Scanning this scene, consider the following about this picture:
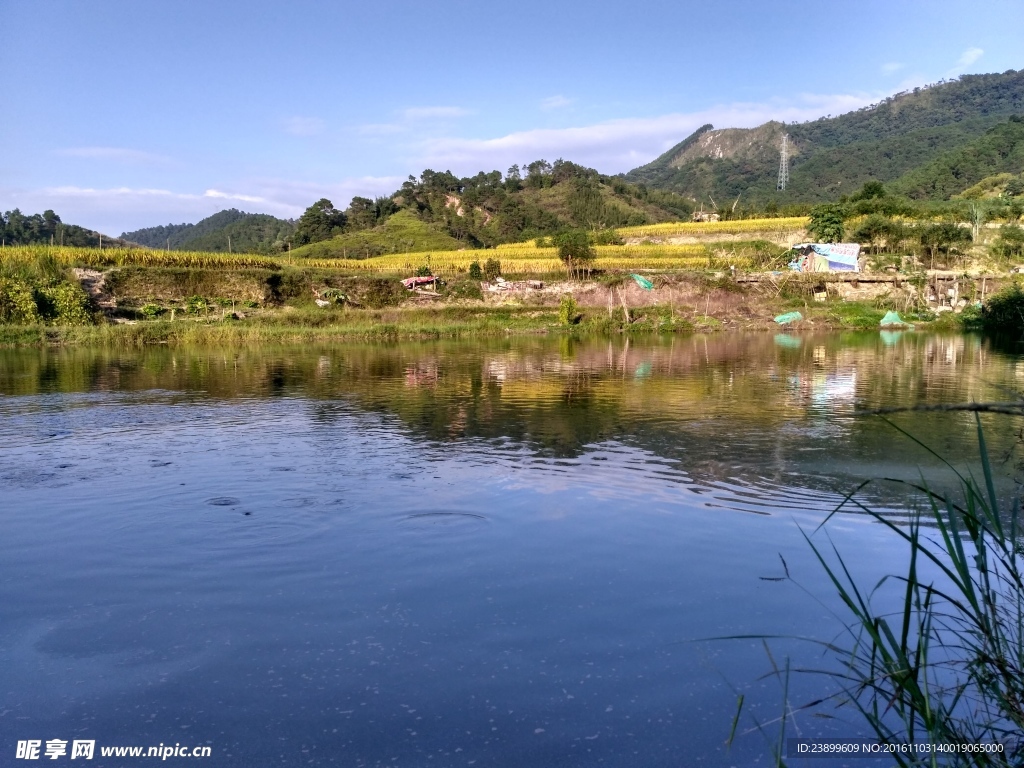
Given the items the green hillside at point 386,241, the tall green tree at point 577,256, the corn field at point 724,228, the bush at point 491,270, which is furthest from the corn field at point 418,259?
the green hillside at point 386,241

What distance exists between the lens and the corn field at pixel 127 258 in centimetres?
3456

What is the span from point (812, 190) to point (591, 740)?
116 m

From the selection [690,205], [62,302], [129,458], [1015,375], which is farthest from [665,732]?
[690,205]

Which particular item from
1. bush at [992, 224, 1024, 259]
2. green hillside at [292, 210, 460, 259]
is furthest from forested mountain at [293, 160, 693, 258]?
bush at [992, 224, 1024, 259]

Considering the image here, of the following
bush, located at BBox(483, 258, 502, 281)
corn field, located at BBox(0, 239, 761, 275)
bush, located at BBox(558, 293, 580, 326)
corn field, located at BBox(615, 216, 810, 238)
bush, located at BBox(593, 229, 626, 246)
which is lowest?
bush, located at BBox(558, 293, 580, 326)

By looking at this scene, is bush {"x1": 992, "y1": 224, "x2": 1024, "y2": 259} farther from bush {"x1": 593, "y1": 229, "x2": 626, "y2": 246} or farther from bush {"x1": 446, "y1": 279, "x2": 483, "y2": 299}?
bush {"x1": 446, "y1": 279, "x2": 483, "y2": 299}

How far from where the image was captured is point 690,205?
10569 centimetres

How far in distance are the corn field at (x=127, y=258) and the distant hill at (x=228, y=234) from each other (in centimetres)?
2896

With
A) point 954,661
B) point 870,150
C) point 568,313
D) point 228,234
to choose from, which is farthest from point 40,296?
point 870,150

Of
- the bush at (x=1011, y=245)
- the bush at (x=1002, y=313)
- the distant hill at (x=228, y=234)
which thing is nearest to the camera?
the bush at (x=1002, y=313)

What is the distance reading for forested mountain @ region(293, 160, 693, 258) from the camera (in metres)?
69.3

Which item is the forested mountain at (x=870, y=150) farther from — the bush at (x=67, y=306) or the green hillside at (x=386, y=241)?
the bush at (x=67, y=306)

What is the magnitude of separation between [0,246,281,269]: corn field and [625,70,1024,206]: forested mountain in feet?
181

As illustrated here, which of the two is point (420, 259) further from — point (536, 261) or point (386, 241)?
point (386, 241)
